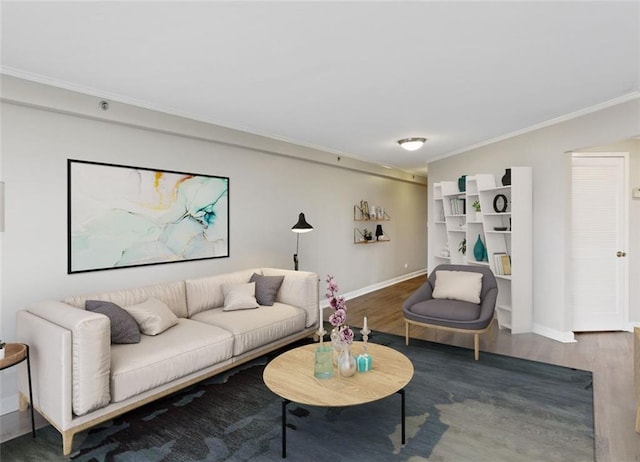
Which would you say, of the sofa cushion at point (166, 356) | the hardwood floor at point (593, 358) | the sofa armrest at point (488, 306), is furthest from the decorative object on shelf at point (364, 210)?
the sofa cushion at point (166, 356)

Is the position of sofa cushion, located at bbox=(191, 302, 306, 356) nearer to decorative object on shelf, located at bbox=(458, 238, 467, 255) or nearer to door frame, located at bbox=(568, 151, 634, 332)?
decorative object on shelf, located at bbox=(458, 238, 467, 255)

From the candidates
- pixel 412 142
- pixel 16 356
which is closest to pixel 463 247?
pixel 412 142

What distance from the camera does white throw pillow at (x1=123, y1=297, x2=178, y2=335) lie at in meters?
3.06

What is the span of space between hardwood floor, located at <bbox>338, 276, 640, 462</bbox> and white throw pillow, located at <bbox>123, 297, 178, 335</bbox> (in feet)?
8.64

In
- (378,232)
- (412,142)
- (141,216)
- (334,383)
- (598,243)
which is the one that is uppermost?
(412,142)

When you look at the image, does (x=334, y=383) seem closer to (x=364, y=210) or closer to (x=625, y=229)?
(x=625, y=229)

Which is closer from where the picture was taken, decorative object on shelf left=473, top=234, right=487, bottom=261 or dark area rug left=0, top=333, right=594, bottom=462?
dark area rug left=0, top=333, right=594, bottom=462

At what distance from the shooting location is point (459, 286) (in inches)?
166

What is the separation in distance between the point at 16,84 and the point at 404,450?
370 centimetres

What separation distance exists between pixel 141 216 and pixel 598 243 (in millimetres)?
5275

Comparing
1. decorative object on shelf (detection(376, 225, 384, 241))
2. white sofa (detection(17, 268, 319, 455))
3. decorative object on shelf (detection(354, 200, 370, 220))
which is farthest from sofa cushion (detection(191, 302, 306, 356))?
decorative object on shelf (detection(376, 225, 384, 241))

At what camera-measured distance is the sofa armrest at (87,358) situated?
2293mm

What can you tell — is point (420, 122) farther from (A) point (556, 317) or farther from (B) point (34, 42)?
(B) point (34, 42)

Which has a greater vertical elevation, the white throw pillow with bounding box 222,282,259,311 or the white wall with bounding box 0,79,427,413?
the white wall with bounding box 0,79,427,413
